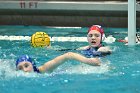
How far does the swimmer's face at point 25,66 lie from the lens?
5167 millimetres

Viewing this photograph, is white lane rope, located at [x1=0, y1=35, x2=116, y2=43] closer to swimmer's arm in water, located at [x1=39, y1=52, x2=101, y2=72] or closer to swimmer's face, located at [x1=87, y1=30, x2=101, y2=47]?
swimmer's face, located at [x1=87, y1=30, x2=101, y2=47]

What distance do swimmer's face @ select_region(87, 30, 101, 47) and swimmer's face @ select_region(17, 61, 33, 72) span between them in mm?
1651

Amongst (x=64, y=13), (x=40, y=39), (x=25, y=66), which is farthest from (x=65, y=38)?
(x=25, y=66)

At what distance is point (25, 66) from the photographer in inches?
205

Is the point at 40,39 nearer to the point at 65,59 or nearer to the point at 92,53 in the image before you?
the point at 92,53

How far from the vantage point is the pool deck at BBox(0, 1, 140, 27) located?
1109 centimetres

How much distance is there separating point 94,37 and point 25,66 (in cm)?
176

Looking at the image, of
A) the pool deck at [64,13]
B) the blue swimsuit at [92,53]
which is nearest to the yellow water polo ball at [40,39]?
the blue swimsuit at [92,53]

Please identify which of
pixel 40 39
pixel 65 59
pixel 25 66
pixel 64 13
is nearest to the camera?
pixel 65 59

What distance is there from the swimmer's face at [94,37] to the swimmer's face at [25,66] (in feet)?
5.42

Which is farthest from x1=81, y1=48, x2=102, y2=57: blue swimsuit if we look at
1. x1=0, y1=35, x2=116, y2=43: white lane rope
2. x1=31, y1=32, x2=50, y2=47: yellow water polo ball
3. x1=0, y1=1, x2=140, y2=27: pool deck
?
x1=0, y1=1, x2=140, y2=27: pool deck

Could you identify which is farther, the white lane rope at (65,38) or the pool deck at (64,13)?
the pool deck at (64,13)

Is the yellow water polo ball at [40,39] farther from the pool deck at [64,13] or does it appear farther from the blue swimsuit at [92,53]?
the pool deck at [64,13]

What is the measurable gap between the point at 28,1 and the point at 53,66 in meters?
6.59
